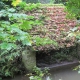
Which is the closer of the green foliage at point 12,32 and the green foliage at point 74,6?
the green foliage at point 12,32

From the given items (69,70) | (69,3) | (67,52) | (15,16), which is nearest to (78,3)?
(69,3)

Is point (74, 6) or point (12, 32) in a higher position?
point (74, 6)

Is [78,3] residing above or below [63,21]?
above

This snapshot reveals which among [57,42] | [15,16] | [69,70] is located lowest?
[69,70]

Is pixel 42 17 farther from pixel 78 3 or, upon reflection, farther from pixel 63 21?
pixel 78 3

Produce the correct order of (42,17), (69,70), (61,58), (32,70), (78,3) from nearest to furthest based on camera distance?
(78,3) → (32,70) → (69,70) → (61,58) → (42,17)

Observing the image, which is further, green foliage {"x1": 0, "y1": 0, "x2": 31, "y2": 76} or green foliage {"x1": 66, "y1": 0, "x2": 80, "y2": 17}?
green foliage {"x1": 66, "y1": 0, "x2": 80, "y2": 17}

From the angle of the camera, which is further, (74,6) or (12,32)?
(74,6)

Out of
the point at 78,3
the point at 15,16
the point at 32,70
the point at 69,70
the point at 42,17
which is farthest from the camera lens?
the point at 42,17

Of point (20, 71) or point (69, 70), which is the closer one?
point (20, 71)

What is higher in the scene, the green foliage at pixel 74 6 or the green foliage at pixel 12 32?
the green foliage at pixel 74 6

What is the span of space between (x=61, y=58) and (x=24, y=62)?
160 cm

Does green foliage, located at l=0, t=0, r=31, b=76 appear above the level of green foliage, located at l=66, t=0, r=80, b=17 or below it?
below

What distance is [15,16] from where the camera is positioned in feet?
4.44
